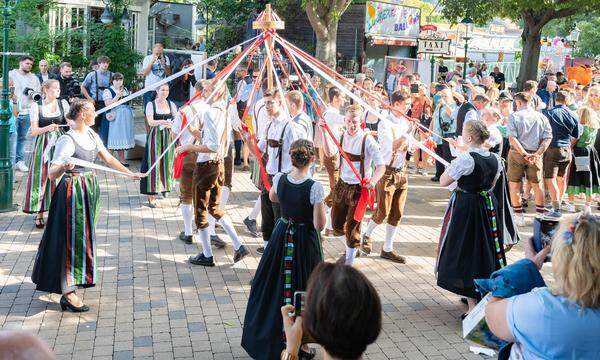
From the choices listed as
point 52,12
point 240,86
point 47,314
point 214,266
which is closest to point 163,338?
point 47,314

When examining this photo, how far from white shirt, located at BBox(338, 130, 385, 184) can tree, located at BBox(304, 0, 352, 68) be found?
1071 centimetres

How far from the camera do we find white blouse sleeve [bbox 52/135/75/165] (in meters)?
6.38

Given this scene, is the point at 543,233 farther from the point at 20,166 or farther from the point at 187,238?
the point at 20,166

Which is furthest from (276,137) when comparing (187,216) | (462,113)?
(462,113)

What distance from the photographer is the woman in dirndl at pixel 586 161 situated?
428 inches

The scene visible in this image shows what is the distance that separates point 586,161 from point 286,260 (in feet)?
23.3

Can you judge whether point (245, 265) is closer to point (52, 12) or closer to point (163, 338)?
point (163, 338)

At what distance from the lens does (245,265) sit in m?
8.08

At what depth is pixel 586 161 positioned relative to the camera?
11094 mm

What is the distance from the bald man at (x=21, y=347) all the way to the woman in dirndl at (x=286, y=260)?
3637 mm

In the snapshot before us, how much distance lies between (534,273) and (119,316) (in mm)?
4143

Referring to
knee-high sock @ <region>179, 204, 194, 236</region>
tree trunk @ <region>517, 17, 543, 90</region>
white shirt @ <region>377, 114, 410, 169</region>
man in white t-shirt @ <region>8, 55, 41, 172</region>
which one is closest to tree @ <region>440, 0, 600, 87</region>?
tree trunk @ <region>517, 17, 543, 90</region>

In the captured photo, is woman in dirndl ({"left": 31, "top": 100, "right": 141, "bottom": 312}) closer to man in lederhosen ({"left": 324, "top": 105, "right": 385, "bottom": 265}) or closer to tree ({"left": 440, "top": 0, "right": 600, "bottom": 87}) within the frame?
man in lederhosen ({"left": 324, "top": 105, "right": 385, "bottom": 265})

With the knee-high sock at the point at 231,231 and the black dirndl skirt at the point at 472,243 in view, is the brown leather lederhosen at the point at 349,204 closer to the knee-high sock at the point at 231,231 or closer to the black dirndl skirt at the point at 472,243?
the knee-high sock at the point at 231,231
